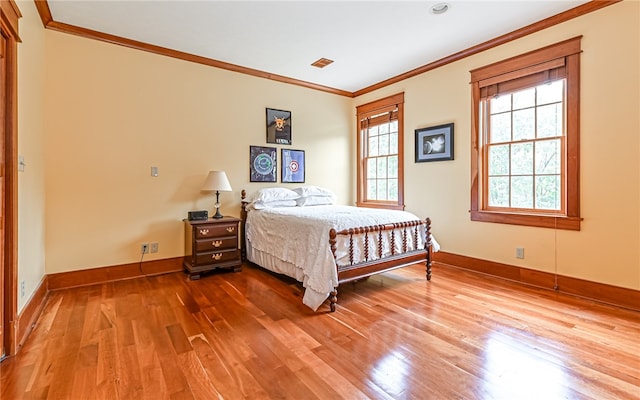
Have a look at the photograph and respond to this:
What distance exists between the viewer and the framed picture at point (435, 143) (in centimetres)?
399

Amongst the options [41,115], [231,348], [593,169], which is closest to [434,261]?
[593,169]

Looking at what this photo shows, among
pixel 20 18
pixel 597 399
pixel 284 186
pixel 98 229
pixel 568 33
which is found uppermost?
pixel 568 33

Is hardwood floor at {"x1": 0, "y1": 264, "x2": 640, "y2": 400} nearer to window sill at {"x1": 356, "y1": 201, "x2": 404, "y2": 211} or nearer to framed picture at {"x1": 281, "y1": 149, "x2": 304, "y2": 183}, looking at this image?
window sill at {"x1": 356, "y1": 201, "x2": 404, "y2": 211}

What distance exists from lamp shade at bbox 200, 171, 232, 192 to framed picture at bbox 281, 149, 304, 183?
1044 mm

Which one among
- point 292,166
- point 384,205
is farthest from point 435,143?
point 292,166

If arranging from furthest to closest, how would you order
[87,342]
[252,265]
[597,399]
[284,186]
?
[284,186], [252,265], [87,342], [597,399]

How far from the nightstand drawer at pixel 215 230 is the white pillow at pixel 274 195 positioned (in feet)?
1.68

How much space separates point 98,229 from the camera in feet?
11.1

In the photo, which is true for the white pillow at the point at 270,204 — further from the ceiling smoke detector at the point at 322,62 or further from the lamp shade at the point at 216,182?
the ceiling smoke detector at the point at 322,62

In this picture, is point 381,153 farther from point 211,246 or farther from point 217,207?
point 211,246

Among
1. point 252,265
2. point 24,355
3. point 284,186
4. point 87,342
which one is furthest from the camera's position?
point 284,186

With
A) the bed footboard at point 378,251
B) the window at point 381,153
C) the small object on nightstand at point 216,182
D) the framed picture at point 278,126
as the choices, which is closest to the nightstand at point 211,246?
the small object on nightstand at point 216,182

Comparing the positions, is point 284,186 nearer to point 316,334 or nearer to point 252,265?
point 252,265

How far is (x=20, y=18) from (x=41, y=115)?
105 centimetres
